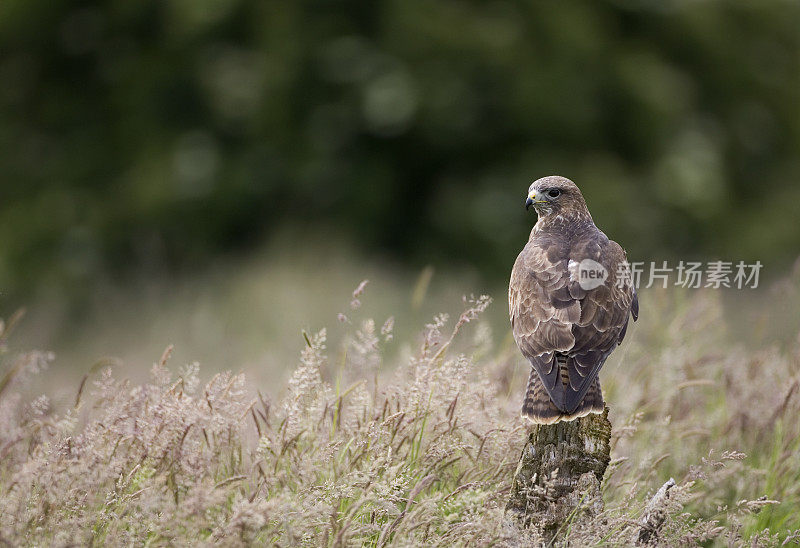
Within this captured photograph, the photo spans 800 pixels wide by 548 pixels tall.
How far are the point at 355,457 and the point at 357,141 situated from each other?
24.8 feet

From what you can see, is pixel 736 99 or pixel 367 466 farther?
pixel 736 99

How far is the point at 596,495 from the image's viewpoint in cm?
291

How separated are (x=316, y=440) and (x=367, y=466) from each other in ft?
1.53

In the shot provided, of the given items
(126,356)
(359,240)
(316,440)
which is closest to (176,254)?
(359,240)

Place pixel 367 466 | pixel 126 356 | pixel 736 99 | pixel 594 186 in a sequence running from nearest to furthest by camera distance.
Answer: pixel 367 466 → pixel 126 356 → pixel 594 186 → pixel 736 99

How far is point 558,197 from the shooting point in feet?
12.0

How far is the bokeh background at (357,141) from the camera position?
376 inches

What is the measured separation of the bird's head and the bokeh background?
5267 millimetres

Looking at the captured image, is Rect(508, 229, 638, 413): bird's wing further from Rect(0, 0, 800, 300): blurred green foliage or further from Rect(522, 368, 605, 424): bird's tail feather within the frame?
Rect(0, 0, 800, 300): blurred green foliage

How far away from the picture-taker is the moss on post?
291 centimetres

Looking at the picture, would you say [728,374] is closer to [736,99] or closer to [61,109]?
[736,99]

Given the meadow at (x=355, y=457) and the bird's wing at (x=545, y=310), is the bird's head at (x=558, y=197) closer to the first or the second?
the bird's wing at (x=545, y=310)

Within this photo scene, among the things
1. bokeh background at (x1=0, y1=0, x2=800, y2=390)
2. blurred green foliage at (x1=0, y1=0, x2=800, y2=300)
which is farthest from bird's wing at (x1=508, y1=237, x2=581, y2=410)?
blurred green foliage at (x1=0, y1=0, x2=800, y2=300)

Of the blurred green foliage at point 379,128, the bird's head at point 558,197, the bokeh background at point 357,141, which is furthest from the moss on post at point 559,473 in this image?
the blurred green foliage at point 379,128
